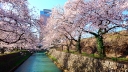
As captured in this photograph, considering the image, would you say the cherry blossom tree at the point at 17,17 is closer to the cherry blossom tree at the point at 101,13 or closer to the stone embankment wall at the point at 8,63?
the cherry blossom tree at the point at 101,13

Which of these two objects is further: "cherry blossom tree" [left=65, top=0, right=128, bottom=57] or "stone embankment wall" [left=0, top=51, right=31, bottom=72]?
"stone embankment wall" [left=0, top=51, right=31, bottom=72]

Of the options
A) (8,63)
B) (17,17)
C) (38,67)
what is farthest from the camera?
(38,67)

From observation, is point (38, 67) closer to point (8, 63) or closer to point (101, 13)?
point (8, 63)

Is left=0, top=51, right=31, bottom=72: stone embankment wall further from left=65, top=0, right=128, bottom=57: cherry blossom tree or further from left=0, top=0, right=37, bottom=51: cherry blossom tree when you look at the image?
left=65, top=0, right=128, bottom=57: cherry blossom tree

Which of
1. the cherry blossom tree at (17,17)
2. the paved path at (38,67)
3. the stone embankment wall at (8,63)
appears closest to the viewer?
the cherry blossom tree at (17,17)

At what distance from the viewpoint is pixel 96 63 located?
40.3 ft

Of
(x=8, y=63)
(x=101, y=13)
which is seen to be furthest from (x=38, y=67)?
(x=101, y=13)

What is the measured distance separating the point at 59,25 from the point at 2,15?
503 inches

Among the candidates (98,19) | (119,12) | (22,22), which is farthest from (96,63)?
(22,22)

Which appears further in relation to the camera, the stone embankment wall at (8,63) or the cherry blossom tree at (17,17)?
the stone embankment wall at (8,63)

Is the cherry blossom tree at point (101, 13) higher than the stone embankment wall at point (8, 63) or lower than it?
higher

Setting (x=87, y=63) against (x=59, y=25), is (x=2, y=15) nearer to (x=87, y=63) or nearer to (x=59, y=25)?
(x=87, y=63)

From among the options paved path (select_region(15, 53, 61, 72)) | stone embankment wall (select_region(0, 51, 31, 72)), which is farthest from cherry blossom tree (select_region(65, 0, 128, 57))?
paved path (select_region(15, 53, 61, 72))

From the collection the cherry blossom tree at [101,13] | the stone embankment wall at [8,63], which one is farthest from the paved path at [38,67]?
the cherry blossom tree at [101,13]
